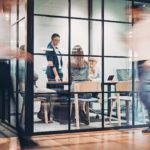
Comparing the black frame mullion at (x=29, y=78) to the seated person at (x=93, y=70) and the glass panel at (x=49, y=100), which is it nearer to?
the glass panel at (x=49, y=100)

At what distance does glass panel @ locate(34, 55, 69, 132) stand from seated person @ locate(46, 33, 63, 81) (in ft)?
0.21

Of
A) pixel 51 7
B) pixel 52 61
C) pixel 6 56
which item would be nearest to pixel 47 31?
pixel 51 7

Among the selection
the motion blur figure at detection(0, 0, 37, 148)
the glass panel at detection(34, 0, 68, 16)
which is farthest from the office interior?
the motion blur figure at detection(0, 0, 37, 148)

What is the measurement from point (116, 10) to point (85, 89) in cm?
172

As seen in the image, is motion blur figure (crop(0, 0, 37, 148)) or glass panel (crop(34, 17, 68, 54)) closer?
motion blur figure (crop(0, 0, 37, 148))

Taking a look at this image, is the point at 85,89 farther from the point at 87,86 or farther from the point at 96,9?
the point at 96,9

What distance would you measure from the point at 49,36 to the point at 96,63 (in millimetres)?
1046

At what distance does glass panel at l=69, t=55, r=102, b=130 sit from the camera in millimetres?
6137

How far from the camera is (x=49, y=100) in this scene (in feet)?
19.9

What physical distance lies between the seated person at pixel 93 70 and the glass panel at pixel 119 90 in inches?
6.8

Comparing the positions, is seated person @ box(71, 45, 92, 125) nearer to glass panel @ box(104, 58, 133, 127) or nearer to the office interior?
the office interior

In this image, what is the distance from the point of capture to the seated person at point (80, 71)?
6.14m

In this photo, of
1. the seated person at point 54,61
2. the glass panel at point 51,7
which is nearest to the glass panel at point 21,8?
the glass panel at point 51,7

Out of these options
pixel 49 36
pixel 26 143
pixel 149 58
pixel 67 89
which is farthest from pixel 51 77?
pixel 149 58
